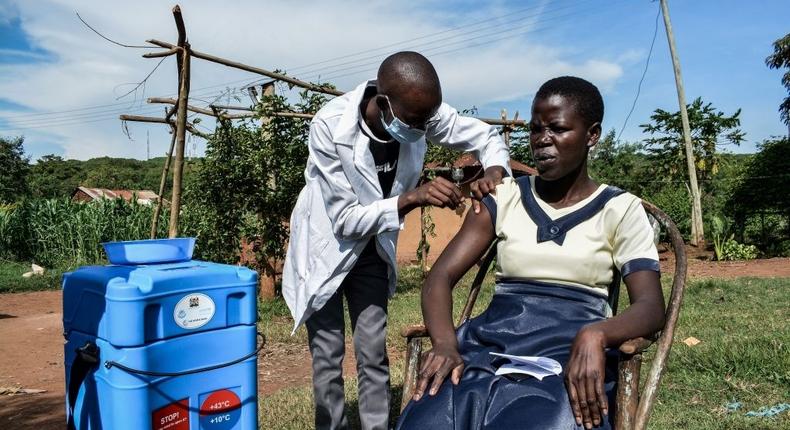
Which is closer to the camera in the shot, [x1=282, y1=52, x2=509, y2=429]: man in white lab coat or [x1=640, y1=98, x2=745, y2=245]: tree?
[x1=282, y1=52, x2=509, y2=429]: man in white lab coat

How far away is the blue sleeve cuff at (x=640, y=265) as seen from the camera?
192cm

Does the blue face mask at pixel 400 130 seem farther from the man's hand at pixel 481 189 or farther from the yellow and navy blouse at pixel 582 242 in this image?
the yellow and navy blouse at pixel 582 242

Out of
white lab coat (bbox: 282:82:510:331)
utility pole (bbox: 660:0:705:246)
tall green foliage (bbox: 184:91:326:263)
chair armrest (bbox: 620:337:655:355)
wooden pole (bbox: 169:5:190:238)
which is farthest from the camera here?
utility pole (bbox: 660:0:705:246)

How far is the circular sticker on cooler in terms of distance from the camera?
7.51ft

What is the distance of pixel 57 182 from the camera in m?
39.8

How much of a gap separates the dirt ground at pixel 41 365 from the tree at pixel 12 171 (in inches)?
927

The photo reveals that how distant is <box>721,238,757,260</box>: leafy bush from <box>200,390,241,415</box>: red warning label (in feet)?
43.6

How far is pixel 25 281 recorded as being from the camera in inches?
443

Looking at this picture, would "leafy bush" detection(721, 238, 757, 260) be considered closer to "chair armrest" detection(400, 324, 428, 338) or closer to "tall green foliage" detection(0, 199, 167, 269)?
"tall green foliage" detection(0, 199, 167, 269)

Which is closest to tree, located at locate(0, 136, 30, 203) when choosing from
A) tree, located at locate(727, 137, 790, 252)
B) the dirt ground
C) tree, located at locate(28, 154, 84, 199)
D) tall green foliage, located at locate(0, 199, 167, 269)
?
tree, located at locate(28, 154, 84, 199)

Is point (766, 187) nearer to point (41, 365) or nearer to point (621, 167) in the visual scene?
point (621, 167)

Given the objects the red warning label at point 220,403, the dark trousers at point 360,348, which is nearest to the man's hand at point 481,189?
the dark trousers at point 360,348

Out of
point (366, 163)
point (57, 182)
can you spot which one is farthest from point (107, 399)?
point (57, 182)

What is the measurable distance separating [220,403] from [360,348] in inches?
23.9
